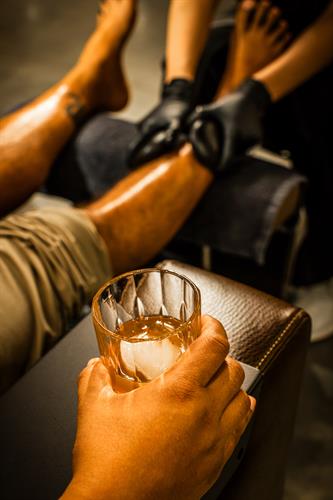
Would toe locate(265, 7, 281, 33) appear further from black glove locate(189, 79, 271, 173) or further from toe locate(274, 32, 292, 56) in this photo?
black glove locate(189, 79, 271, 173)

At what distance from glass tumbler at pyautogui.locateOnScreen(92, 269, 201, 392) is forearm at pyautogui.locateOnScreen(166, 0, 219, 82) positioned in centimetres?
82

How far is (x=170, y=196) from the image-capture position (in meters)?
0.94

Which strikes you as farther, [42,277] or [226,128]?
[226,128]

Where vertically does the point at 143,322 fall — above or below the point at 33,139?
below

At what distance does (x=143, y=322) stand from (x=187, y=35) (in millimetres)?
945

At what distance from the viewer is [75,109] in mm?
1136

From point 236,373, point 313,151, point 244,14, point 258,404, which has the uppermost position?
A: point 244,14

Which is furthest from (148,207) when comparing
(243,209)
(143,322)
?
(143,322)

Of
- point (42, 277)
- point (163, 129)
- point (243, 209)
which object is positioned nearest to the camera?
point (42, 277)

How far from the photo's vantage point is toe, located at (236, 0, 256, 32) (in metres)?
1.17

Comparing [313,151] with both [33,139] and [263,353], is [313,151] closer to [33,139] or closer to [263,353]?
[33,139]

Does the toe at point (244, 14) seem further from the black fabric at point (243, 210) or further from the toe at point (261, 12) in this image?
the black fabric at point (243, 210)

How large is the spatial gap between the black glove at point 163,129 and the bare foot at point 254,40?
14 centimetres

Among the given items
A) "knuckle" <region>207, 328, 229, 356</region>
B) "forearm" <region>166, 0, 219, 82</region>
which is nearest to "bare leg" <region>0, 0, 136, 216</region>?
"forearm" <region>166, 0, 219, 82</region>
